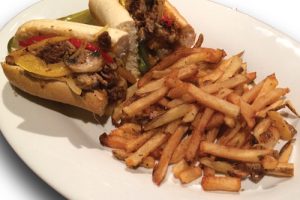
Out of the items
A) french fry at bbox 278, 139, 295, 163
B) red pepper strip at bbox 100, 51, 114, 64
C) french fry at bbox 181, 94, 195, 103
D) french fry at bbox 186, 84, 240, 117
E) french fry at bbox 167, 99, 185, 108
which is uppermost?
red pepper strip at bbox 100, 51, 114, 64

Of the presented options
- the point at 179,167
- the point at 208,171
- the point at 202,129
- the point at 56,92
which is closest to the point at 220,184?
the point at 208,171

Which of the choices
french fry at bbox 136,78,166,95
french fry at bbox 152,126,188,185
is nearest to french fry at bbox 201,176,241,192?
french fry at bbox 152,126,188,185

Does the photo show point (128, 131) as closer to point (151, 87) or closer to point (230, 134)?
point (151, 87)

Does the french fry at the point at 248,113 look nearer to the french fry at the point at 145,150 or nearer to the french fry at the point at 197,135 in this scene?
the french fry at the point at 197,135

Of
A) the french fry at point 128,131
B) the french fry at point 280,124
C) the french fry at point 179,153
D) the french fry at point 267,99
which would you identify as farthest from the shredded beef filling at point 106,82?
the french fry at point 280,124

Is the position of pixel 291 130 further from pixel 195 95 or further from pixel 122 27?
pixel 122 27

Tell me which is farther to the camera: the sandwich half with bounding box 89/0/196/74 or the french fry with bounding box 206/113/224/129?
the sandwich half with bounding box 89/0/196/74

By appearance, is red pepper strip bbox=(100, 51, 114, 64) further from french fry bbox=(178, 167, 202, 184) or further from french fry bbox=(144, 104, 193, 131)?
french fry bbox=(178, 167, 202, 184)

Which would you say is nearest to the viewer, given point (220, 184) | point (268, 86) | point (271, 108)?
point (220, 184)
